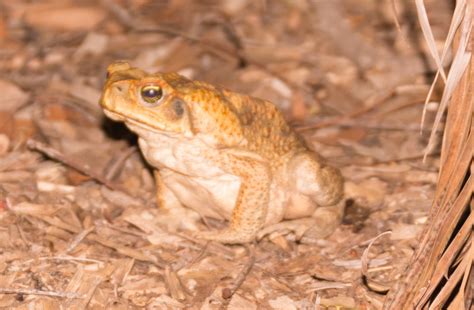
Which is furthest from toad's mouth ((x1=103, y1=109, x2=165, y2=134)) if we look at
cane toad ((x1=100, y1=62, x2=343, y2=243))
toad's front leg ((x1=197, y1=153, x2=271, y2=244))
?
toad's front leg ((x1=197, y1=153, x2=271, y2=244))

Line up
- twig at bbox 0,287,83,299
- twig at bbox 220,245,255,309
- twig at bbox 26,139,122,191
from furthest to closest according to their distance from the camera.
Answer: twig at bbox 26,139,122,191, twig at bbox 220,245,255,309, twig at bbox 0,287,83,299

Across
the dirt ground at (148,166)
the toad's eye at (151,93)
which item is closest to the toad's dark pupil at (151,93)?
the toad's eye at (151,93)

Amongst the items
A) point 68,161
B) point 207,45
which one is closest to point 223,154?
point 68,161

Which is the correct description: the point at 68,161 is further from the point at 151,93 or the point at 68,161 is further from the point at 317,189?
the point at 317,189

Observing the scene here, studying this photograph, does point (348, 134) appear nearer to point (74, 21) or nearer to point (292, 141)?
point (292, 141)

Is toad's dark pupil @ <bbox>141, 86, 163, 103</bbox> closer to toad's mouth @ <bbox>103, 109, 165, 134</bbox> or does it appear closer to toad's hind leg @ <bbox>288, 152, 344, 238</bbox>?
toad's mouth @ <bbox>103, 109, 165, 134</bbox>

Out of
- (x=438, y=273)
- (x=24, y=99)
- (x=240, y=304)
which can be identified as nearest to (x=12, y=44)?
(x=24, y=99)
